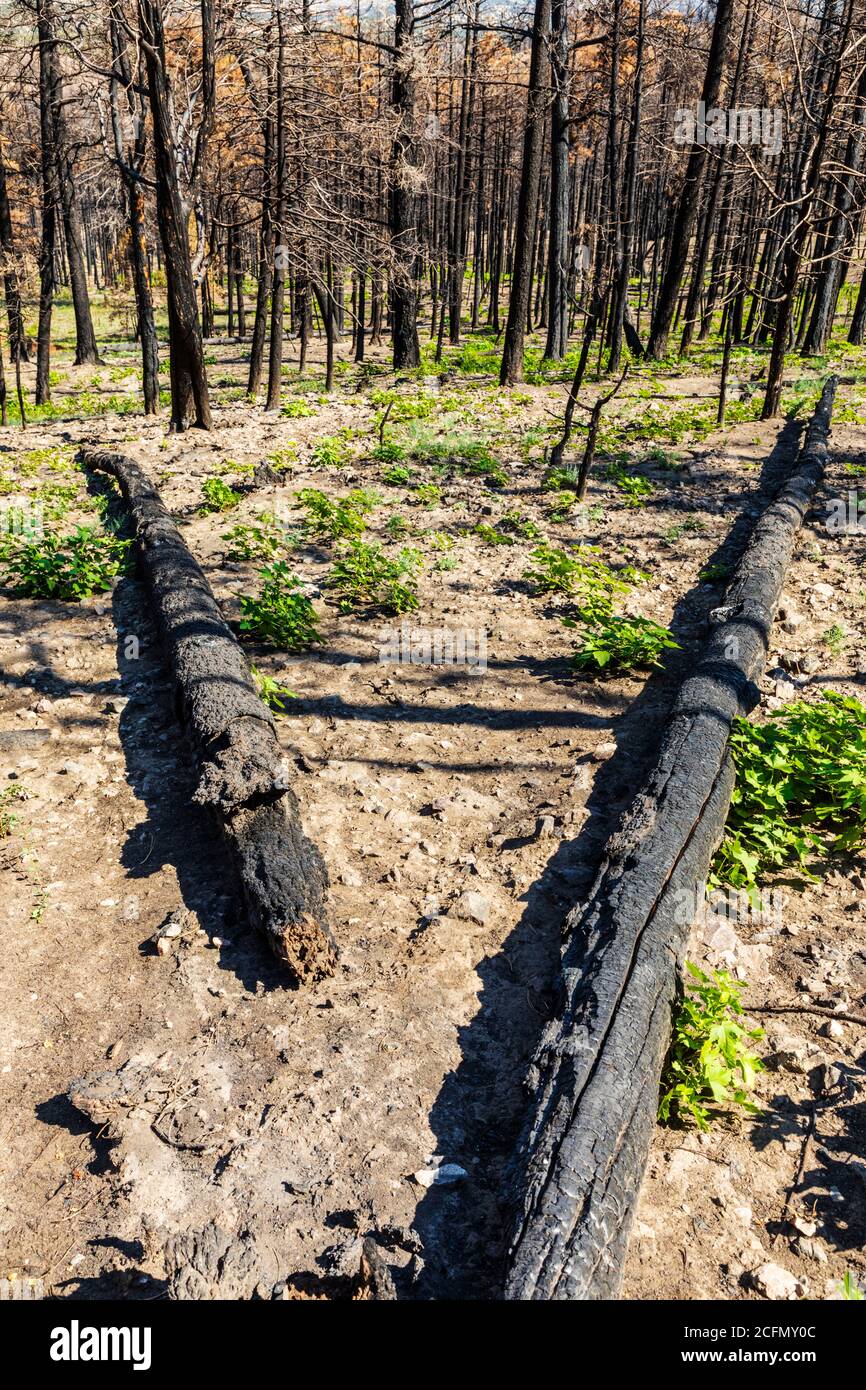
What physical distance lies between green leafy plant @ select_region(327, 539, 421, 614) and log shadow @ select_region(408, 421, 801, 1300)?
7.97 ft

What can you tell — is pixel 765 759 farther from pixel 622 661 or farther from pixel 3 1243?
pixel 3 1243

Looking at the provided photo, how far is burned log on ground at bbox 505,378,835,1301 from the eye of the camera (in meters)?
2.41

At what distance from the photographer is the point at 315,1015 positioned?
3.47m

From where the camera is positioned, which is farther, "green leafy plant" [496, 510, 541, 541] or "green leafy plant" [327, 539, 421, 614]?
"green leafy plant" [496, 510, 541, 541]

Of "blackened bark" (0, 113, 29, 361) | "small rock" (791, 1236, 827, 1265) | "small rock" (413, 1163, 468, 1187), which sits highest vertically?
"blackened bark" (0, 113, 29, 361)

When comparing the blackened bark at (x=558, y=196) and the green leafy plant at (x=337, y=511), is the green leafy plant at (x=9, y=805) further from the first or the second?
the blackened bark at (x=558, y=196)

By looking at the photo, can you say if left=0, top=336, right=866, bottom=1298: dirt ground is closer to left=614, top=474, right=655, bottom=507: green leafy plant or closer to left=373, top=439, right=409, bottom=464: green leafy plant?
left=614, top=474, right=655, bottom=507: green leafy plant

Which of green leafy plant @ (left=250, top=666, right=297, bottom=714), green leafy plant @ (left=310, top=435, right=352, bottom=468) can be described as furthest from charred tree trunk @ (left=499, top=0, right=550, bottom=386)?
green leafy plant @ (left=250, top=666, right=297, bottom=714)

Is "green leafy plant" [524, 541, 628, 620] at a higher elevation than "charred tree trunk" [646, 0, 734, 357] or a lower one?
lower

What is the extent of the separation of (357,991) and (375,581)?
4.55 meters

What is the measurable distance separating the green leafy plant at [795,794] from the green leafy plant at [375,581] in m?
3.23

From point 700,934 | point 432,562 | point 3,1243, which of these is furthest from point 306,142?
point 3,1243

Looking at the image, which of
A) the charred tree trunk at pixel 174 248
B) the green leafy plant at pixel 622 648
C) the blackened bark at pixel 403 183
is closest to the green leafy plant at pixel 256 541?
the green leafy plant at pixel 622 648

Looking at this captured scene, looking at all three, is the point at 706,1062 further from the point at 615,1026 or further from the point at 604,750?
the point at 604,750
